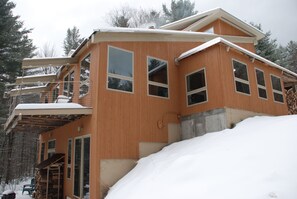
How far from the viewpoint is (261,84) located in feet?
38.2

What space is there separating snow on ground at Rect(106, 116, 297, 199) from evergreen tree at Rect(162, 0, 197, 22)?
2271 cm

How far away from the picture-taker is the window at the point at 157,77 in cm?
1031

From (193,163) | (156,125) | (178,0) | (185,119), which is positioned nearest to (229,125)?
(185,119)

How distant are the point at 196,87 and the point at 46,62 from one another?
6.40 metres

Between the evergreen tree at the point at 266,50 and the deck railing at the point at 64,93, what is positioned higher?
the evergreen tree at the point at 266,50

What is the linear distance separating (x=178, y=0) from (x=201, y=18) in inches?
655

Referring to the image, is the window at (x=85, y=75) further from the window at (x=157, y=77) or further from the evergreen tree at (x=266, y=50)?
the evergreen tree at (x=266, y=50)

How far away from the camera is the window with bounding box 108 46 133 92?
9297 millimetres

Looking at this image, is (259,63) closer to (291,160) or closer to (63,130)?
(291,160)

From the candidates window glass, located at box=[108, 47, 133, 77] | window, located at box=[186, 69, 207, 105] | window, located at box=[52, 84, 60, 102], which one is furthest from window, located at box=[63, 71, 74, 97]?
window, located at box=[186, 69, 207, 105]

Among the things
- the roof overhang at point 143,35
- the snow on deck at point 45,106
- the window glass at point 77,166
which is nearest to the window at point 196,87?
the roof overhang at point 143,35

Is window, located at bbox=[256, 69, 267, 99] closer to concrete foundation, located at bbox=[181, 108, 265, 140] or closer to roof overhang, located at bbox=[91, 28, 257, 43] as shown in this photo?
concrete foundation, located at bbox=[181, 108, 265, 140]

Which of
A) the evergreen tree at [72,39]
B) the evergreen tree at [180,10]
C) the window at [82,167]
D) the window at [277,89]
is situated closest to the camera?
the window at [82,167]

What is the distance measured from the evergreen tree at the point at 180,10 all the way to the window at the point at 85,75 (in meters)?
20.0
